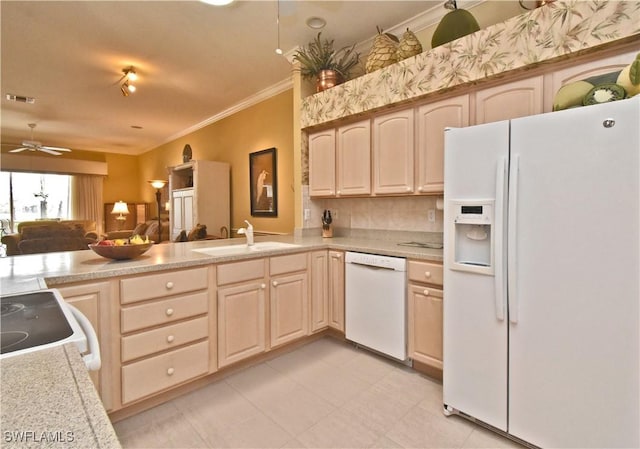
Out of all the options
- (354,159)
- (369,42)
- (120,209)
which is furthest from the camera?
(120,209)

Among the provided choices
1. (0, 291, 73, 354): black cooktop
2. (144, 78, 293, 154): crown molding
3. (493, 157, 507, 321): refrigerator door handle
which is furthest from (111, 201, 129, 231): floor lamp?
(493, 157, 507, 321): refrigerator door handle

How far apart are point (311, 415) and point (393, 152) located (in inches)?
79.1

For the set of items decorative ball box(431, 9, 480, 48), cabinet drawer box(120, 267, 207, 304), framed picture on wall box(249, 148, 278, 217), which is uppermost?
decorative ball box(431, 9, 480, 48)

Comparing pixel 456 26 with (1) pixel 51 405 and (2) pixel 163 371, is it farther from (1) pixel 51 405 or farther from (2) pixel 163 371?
(2) pixel 163 371

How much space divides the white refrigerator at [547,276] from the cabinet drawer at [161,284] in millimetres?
1532

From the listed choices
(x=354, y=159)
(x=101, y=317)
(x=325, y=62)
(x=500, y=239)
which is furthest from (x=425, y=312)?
(x=325, y=62)

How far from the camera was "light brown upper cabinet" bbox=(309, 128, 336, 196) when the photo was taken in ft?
10.2

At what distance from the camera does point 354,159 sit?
2916mm

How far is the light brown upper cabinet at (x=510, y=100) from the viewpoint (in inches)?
75.7

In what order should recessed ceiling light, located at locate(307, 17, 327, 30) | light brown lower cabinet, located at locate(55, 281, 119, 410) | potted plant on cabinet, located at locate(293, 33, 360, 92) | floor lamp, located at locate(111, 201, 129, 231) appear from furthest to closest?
1. floor lamp, located at locate(111, 201, 129, 231)
2. potted plant on cabinet, located at locate(293, 33, 360, 92)
3. recessed ceiling light, located at locate(307, 17, 327, 30)
4. light brown lower cabinet, located at locate(55, 281, 119, 410)

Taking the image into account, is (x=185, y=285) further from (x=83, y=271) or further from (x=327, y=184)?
(x=327, y=184)

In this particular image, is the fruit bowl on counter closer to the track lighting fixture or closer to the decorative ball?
the decorative ball

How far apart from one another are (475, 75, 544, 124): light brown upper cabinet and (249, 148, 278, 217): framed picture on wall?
2.66 metres

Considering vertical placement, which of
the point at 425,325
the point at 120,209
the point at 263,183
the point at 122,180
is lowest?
the point at 425,325
